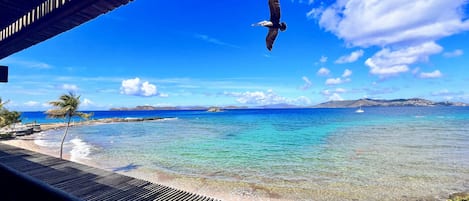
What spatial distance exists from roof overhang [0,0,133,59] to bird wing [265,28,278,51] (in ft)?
4.97

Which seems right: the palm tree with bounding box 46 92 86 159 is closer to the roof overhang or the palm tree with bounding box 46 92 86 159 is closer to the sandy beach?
the sandy beach

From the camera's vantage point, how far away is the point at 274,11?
192 cm

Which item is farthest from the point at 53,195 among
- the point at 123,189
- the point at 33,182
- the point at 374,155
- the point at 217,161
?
the point at 374,155

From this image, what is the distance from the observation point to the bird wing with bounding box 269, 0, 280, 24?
72.3 inches

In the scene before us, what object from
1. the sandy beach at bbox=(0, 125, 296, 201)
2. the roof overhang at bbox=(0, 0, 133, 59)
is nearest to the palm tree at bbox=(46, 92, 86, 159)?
the sandy beach at bbox=(0, 125, 296, 201)

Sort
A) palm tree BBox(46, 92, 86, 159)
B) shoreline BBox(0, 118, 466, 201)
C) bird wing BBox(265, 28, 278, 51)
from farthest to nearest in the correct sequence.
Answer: palm tree BBox(46, 92, 86, 159), shoreline BBox(0, 118, 466, 201), bird wing BBox(265, 28, 278, 51)

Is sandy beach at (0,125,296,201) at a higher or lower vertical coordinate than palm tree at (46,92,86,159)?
lower

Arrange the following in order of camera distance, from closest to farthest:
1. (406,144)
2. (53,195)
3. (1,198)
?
(53,195) < (1,198) < (406,144)

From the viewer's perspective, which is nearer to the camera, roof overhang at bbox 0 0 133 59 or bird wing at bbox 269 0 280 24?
bird wing at bbox 269 0 280 24

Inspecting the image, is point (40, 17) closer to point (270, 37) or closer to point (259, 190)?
point (270, 37)

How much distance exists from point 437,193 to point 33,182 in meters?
18.6

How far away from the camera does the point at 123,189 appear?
963 cm

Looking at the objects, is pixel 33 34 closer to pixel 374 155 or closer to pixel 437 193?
pixel 437 193

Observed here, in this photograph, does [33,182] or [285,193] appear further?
[285,193]
